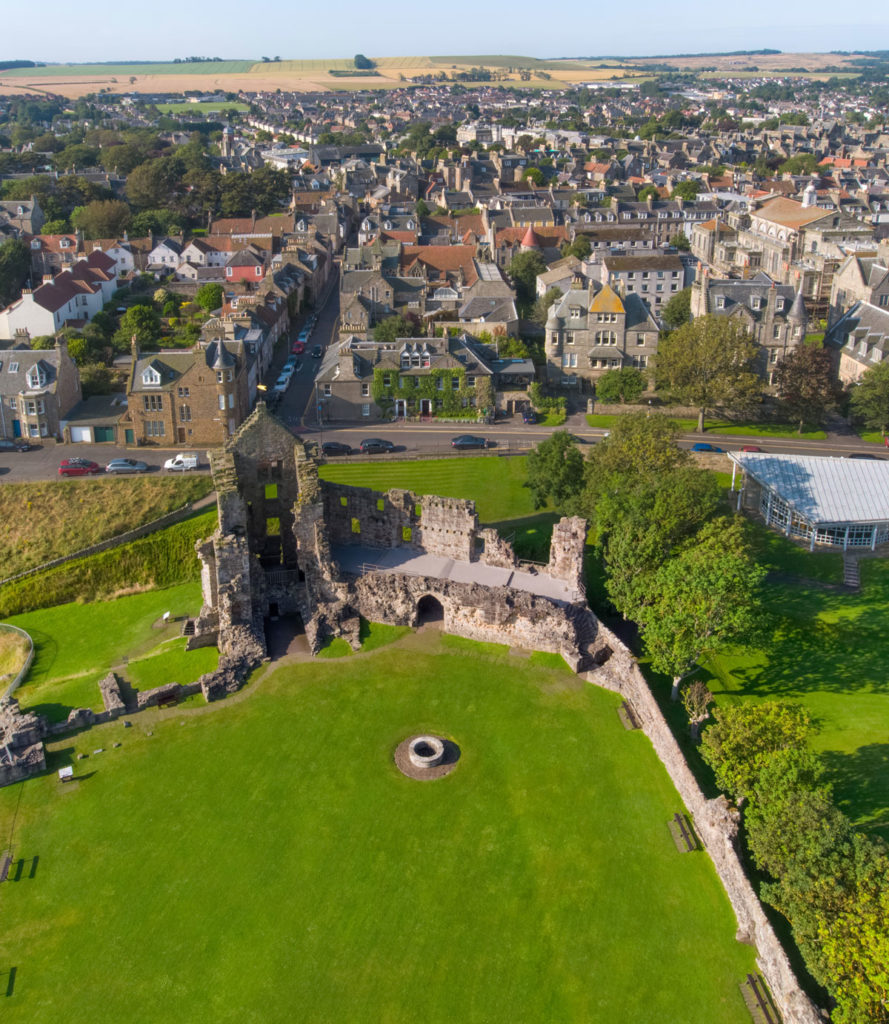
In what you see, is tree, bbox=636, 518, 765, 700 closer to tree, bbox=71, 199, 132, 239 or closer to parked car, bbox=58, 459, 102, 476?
parked car, bbox=58, 459, 102, 476

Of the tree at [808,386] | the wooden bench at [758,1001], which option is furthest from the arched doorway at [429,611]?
the tree at [808,386]

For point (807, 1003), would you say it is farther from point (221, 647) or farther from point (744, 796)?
point (221, 647)

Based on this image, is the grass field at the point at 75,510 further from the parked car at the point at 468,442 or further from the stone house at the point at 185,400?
the parked car at the point at 468,442

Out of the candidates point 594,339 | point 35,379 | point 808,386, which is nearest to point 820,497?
point 808,386

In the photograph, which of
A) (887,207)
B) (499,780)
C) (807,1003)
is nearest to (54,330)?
(499,780)

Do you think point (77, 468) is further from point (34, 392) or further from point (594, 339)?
point (594, 339)

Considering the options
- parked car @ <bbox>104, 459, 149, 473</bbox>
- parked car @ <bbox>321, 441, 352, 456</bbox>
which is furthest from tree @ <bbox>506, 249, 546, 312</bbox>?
parked car @ <bbox>104, 459, 149, 473</bbox>
